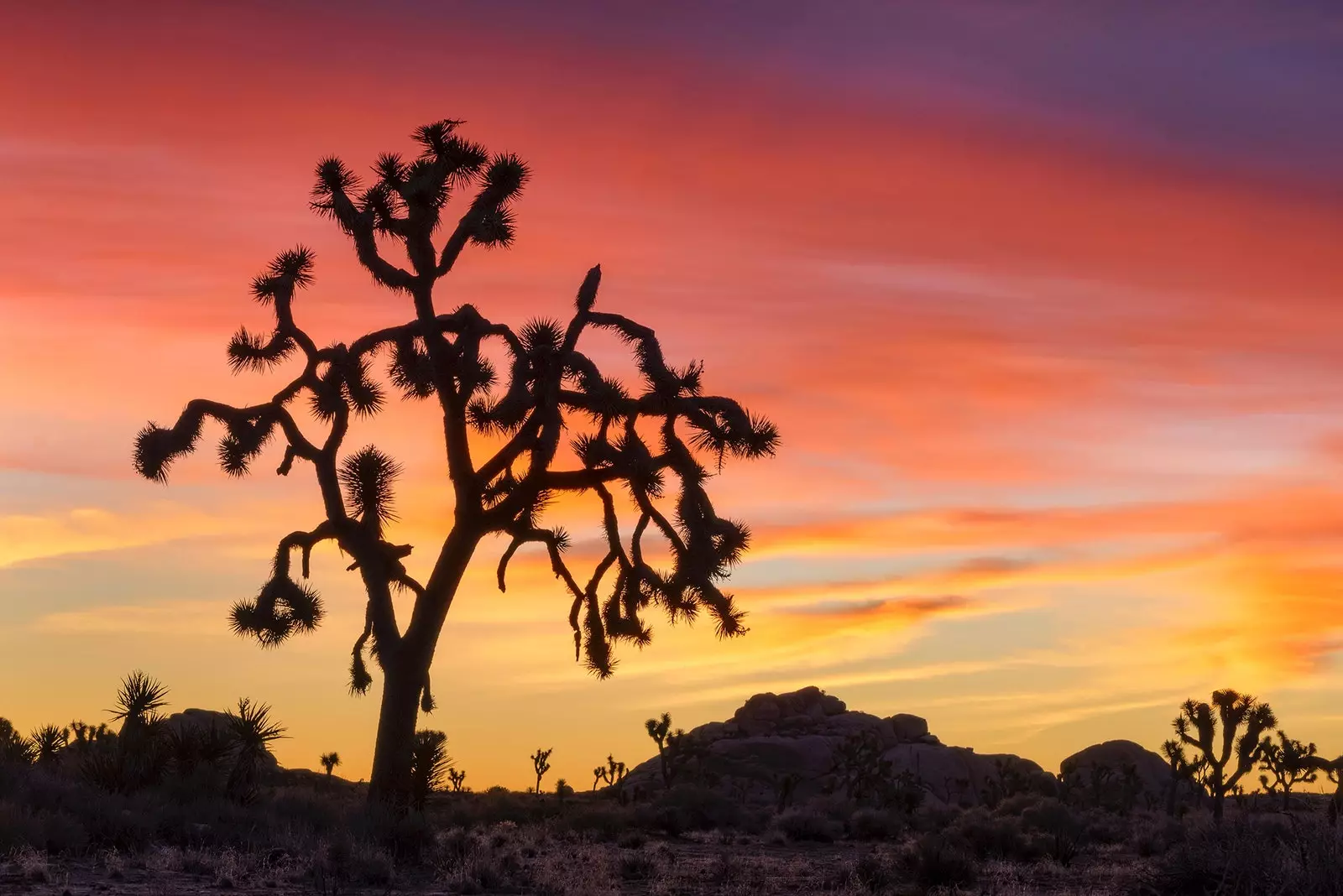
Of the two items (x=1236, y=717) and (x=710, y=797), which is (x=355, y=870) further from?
(x=1236, y=717)

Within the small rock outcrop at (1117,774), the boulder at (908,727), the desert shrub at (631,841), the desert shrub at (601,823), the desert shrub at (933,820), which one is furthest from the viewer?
the boulder at (908,727)

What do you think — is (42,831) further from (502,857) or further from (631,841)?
(631,841)

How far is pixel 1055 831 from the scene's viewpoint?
1016 inches

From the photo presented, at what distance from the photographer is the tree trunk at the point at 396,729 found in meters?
19.8

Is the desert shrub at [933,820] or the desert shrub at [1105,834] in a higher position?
the desert shrub at [933,820]

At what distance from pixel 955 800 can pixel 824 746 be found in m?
6.96

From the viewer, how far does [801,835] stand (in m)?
27.1

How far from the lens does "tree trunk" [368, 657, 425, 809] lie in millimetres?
19844

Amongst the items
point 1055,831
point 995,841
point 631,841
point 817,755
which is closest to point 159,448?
point 631,841

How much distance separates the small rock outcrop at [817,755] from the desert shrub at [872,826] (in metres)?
26.6

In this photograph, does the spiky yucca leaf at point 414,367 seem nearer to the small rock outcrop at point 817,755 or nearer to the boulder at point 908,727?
the small rock outcrop at point 817,755

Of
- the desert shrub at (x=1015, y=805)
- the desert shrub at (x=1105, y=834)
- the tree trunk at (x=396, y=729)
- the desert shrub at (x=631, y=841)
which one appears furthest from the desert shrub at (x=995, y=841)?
the desert shrub at (x=1015, y=805)

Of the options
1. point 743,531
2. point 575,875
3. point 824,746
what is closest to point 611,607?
→ point 743,531

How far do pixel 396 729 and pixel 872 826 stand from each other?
12.6m
